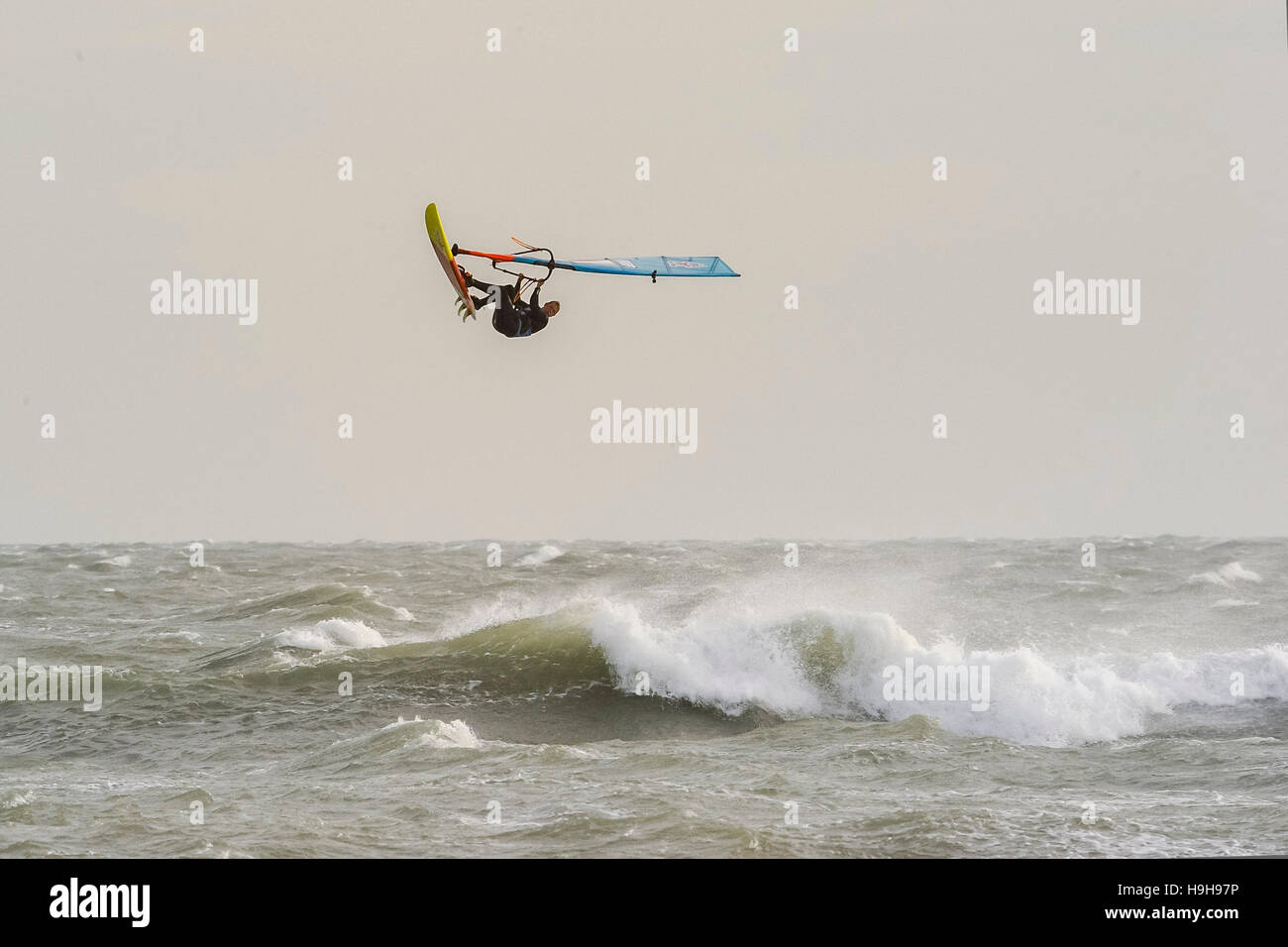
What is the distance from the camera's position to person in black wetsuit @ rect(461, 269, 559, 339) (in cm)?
1146

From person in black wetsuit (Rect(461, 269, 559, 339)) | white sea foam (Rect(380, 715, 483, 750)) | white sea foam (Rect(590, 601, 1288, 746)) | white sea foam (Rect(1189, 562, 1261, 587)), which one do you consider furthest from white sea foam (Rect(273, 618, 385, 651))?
white sea foam (Rect(1189, 562, 1261, 587))

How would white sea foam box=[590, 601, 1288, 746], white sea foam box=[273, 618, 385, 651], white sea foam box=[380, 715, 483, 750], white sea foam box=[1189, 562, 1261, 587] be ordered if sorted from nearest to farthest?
white sea foam box=[380, 715, 483, 750], white sea foam box=[590, 601, 1288, 746], white sea foam box=[273, 618, 385, 651], white sea foam box=[1189, 562, 1261, 587]

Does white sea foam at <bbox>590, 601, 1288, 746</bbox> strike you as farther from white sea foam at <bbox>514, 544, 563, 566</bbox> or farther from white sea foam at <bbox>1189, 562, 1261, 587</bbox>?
white sea foam at <bbox>514, 544, 563, 566</bbox>

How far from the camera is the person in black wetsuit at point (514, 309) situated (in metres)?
11.5

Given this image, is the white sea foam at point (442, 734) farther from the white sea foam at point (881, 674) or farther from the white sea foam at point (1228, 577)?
the white sea foam at point (1228, 577)

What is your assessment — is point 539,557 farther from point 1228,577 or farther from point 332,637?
point 1228,577

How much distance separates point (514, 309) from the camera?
11492mm

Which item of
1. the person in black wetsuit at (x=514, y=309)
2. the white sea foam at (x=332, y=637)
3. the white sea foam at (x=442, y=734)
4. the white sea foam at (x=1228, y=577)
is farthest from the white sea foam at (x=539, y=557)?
the person in black wetsuit at (x=514, y=309)
